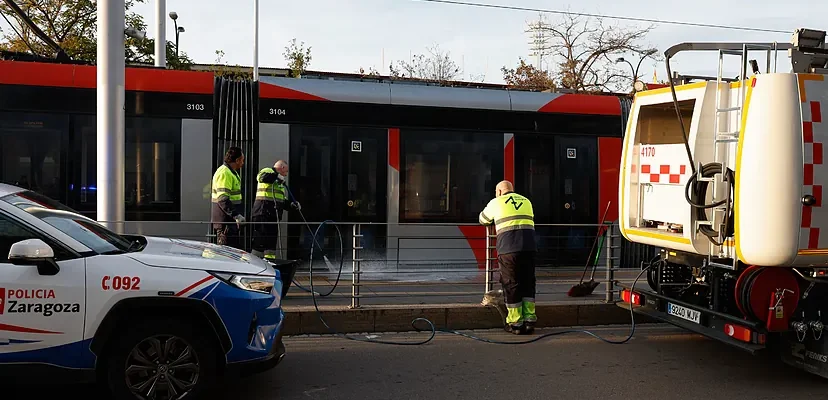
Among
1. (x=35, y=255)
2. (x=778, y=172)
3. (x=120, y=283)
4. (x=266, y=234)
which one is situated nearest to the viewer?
(x=35, y=255)

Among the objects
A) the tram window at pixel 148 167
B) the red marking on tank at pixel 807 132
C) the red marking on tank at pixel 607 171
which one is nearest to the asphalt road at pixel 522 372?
the red marking on tank at pixel 807 132

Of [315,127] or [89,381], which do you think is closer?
[89,381]

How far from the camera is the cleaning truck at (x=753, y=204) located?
5395 millimetres

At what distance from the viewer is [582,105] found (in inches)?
463

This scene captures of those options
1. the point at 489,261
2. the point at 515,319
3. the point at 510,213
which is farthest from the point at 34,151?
the point at 515,319

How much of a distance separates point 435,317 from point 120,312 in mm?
3961

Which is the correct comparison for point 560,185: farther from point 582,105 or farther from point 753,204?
point 753,204

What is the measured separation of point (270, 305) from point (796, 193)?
165 inches

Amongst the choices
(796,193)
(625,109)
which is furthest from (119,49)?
(625,109)

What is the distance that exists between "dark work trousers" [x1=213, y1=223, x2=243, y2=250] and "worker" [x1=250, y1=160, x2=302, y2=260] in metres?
0.40

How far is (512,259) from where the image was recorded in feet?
24.9

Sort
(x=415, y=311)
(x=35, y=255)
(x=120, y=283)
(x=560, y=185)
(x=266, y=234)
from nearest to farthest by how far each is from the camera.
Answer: (x=35, y=255) → (x=120, y=283) → (x=415, y=311) → (x=266, y=234) → (x=560, y=185)

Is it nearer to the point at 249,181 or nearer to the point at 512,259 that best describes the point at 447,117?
the point at 249,181

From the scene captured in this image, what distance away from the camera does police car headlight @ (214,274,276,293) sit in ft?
16.4
